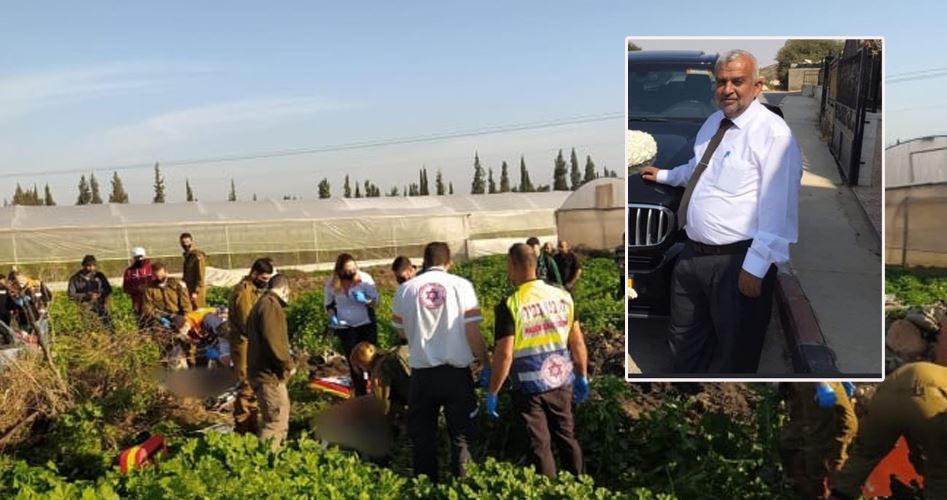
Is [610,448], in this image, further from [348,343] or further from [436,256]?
[348,343]

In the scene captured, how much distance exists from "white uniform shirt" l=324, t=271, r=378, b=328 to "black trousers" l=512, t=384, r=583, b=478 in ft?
8.49

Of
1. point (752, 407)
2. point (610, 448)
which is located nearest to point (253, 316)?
point (610, 448)


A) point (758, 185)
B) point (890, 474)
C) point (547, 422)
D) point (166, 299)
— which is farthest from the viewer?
point (166, 299)

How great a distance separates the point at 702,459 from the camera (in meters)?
4.70

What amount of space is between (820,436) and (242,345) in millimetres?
4273

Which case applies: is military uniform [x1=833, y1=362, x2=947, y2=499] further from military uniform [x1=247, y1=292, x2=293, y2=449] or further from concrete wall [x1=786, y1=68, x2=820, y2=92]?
military uniform [x1=247, y1=292, x2=293, y2=449]

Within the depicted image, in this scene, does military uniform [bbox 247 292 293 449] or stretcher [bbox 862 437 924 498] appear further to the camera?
military uniform [bbox 247 292 293 449]

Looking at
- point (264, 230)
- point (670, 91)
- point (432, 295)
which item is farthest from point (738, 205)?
point (264, 230)

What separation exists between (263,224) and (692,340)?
1966 centimetres

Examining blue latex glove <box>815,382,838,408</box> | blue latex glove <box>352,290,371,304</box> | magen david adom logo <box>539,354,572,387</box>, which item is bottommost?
blue latex glove <box>815,382,838,408</box>

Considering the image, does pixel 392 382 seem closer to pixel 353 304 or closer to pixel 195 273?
pixel 353 304

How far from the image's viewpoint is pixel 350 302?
677 centimetres

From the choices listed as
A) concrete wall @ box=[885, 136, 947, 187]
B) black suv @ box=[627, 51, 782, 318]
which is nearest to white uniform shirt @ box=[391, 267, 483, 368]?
black suv @ box=[627, 51, 782, 318]

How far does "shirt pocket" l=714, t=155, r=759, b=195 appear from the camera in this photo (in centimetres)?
349
